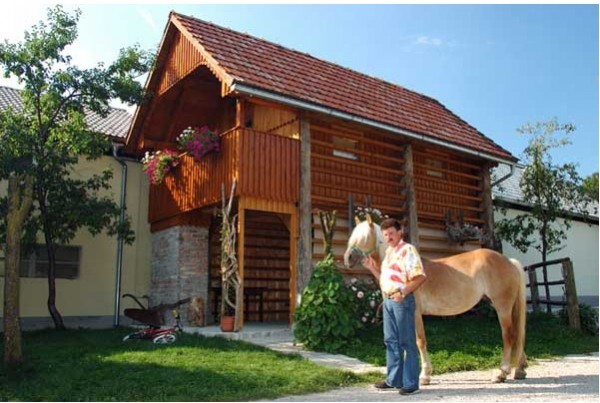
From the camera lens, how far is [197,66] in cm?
1300

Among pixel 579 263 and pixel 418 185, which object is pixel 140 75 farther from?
pixel 579 263

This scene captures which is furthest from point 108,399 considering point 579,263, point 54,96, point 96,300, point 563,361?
point 579,263

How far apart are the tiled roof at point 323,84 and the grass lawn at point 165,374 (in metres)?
5.24

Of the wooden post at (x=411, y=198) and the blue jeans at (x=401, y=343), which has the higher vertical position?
the wooden post at (x=411, y=198)

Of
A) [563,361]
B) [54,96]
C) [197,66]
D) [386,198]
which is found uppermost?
[197,66]

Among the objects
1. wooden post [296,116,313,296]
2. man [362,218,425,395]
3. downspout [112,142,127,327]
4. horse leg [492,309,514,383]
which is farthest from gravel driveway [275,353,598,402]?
downspout [112,142,127,327]

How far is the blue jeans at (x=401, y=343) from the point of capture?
609cm

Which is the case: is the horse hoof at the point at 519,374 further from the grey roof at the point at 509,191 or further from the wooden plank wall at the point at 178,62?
the grey roof at the point at 509,191

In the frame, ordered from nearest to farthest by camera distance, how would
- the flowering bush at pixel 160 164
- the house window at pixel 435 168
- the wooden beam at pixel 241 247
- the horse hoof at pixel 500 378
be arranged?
the horse hoof at pixel 500 378, the wooden beam at pixel 241 247, the flowering bush at pixel 160 164, the house window at pixel 435 168

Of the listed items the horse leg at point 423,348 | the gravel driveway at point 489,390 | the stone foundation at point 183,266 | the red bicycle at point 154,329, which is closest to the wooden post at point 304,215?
the red bicycle at point 154,329

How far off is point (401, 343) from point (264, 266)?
10.1 metres

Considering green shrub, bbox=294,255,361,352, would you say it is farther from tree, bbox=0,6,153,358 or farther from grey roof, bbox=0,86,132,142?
grey roof, bbox=0,86,132,142

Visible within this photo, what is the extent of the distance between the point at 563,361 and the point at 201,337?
6315 millimetres

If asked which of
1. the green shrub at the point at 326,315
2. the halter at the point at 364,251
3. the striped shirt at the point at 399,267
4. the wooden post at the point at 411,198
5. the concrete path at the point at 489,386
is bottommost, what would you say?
the concrete path at the point at 489,386
